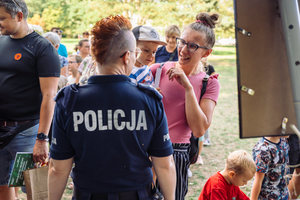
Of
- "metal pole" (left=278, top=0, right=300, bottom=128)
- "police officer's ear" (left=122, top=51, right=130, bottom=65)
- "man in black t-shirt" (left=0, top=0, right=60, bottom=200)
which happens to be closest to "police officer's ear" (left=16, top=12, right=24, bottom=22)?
"man in black t-shirt" (left=0, top=0, right=60, bottom=200)

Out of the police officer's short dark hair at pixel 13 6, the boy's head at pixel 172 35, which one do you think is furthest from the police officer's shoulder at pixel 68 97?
the boy's head at pixel 172 35

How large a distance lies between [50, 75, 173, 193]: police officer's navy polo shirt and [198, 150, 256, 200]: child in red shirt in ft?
4.41

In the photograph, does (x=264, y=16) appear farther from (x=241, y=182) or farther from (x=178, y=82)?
(x=241, y=182)

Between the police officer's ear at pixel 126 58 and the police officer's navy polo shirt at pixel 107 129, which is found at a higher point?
the police officer's ear at pixel 126 58

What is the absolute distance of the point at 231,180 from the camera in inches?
109

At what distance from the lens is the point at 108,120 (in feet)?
4.81

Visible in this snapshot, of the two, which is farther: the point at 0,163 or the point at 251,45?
the point at 0,163

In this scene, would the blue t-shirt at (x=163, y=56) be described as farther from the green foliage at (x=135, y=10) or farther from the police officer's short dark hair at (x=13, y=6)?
the green foliage at (x=135, y=10)

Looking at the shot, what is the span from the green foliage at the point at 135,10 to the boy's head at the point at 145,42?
705 inches

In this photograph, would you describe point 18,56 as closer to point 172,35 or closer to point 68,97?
point 68,97

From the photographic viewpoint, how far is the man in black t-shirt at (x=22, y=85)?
8.03ft

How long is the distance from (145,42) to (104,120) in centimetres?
117

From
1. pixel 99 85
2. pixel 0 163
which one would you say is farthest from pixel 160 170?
pixel 0 163

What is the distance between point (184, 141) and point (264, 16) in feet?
3.69
